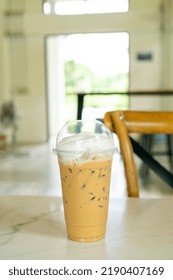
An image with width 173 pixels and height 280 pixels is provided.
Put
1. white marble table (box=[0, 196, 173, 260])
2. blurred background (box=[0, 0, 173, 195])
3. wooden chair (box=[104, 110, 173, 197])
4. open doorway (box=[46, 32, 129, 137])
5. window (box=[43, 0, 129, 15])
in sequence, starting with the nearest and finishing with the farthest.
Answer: white marble table (box=[0, 196, 173, 260])
wooden chair (box=[104, 110, 173, 197])
window (box=[43, 0, 129, 15])
blurred background (box=[0, 0, 173, 195])
open doorway (box=[46, 32, 129, 137])

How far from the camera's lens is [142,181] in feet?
14.7

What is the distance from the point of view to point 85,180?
27.4 inches

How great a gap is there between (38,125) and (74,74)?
5.64ft

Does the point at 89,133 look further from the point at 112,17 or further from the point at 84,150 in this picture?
the point at 112,17

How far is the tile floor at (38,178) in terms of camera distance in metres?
4.12

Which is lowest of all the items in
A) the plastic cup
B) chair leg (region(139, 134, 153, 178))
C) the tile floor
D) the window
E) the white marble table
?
the tile floor

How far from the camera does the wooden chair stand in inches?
50.5

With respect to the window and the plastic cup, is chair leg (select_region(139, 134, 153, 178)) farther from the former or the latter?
the window

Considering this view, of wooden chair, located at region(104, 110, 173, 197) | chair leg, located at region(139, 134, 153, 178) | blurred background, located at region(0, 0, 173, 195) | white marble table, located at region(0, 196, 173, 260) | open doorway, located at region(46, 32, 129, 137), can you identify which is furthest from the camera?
open doorway, located at region(46, 32, 129, 137)

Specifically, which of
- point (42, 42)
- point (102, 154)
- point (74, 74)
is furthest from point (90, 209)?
point (74, 74)

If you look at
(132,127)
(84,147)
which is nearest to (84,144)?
(84,147)

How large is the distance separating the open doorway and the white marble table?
737 cm

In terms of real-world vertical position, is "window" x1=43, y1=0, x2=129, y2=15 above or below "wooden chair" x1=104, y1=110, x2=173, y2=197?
above

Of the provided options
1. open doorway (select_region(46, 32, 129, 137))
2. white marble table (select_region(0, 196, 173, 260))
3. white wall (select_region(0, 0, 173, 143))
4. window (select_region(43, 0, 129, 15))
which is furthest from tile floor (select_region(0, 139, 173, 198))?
white marble table (select_region(0, 196, 173, 260))
